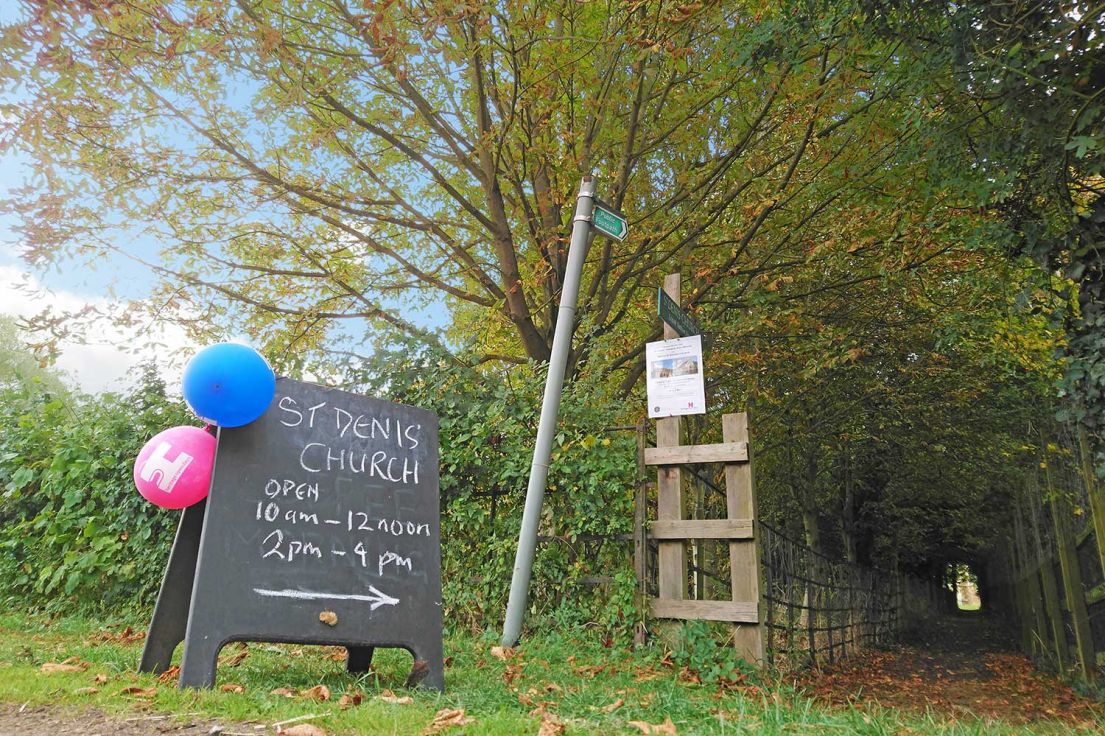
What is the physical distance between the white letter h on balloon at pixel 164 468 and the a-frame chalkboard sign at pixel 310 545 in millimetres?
247

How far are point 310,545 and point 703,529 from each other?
320 cm

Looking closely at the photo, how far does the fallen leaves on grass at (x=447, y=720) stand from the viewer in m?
2.67

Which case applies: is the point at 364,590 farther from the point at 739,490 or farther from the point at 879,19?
the point at 879,19

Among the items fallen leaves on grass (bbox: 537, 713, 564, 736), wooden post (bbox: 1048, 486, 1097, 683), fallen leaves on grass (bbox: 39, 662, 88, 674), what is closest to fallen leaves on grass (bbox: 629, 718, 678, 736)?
fallen leaves on grass (bbox: 537, 713, 564, 736)

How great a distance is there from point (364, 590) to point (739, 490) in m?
3.21

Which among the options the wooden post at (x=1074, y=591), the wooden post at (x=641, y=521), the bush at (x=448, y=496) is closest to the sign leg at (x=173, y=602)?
the bush at (x=448, y=496)

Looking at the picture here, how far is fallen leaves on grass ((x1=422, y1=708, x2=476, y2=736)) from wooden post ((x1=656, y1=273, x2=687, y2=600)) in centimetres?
290

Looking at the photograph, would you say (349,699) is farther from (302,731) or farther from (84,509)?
(84,509)

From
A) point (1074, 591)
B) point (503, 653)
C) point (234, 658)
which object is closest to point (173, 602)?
point (234, 658)

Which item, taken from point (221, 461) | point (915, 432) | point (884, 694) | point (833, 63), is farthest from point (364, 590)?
point (915, 432)

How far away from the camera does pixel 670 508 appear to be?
18.8 feet

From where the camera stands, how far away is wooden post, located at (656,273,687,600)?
5555 millimetres

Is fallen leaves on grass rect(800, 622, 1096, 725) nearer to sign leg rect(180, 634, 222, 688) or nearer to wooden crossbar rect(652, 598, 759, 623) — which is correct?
wooden crossbar rect(652, 598, 759, 623)

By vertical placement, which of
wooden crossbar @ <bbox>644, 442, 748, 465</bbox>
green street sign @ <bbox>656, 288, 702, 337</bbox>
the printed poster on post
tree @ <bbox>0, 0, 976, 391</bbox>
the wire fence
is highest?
tree @ <bbox>0, 0, 976, 391</bbox>
